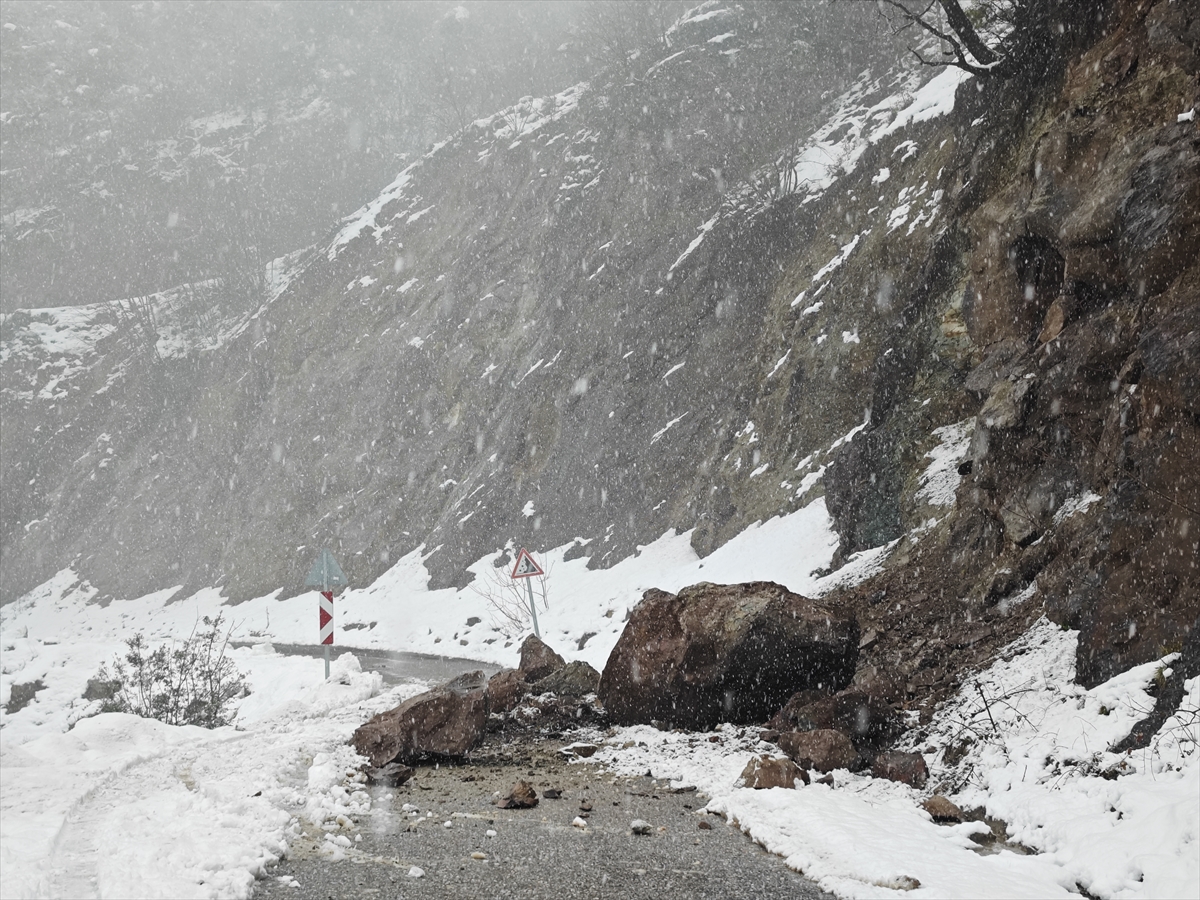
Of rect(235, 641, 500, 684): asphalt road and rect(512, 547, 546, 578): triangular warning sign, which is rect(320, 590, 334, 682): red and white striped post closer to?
rect(235, 641, 500, 684): asphalt road

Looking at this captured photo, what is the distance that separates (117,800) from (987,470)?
950 centimetres

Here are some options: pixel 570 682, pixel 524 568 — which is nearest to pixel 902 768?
pixel 570 682

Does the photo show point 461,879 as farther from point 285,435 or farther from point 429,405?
point 285,435

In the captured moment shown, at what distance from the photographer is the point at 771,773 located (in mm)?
6223

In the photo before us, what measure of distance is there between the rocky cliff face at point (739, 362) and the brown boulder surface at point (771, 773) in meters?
2.03

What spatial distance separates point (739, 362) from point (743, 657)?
1914 cm

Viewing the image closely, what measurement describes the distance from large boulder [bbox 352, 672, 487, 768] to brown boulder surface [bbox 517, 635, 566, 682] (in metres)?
3.46

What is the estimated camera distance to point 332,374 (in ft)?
148

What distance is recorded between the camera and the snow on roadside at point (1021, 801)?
14.0 ft

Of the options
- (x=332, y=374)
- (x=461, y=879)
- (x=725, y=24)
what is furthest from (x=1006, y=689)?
(x=332, y=374)

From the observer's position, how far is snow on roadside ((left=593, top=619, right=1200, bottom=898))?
4.25 metres

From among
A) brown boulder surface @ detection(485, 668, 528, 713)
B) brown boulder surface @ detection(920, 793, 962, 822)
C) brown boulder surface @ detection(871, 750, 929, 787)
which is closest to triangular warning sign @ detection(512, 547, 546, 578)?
brown boulder surface @ detection(485, 668, 528, 713)

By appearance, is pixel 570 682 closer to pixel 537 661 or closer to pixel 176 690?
pixel 537 661

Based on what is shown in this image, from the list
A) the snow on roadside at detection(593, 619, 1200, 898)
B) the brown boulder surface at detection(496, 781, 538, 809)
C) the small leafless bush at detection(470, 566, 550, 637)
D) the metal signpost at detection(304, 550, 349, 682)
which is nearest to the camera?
the snow on roadside at detection(593, 619, 1200, 898)
